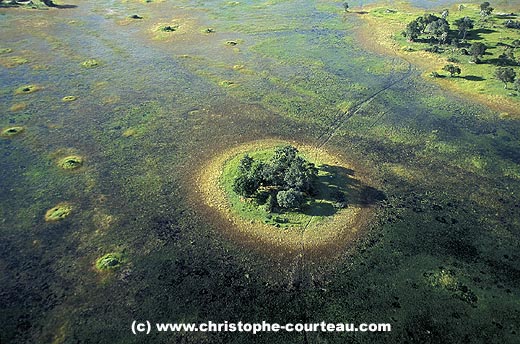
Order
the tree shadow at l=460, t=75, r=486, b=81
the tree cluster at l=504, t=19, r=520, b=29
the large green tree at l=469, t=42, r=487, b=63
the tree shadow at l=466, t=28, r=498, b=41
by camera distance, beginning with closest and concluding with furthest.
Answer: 1. the tree shadow at l=460, t=75, r=486, b=81
2. the large green tree at l=469, t=42, r=487, b=63
3. the tree shadow at l=466, t=28, r=498, b=41
4. the tree cluster at l=504, t=19, r=520, b=29

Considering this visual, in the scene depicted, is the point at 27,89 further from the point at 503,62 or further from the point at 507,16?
the point at 507,16

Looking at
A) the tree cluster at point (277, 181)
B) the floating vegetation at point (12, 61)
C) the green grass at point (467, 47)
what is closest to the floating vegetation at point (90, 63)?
the floating vegetation at point (12, 61)

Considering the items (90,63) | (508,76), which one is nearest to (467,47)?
(508,76)

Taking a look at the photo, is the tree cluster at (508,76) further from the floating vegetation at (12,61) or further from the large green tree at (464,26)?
the floating vegetation at (12,61)

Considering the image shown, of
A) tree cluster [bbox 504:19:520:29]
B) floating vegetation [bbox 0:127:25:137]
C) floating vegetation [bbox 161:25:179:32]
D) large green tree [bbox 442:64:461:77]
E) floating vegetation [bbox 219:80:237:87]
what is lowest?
floating vegetation [bbox 0:127:25:137]

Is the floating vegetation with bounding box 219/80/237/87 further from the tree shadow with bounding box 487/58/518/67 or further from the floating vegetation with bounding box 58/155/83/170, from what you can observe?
the tree shadow with bounding box 487/58/518/67

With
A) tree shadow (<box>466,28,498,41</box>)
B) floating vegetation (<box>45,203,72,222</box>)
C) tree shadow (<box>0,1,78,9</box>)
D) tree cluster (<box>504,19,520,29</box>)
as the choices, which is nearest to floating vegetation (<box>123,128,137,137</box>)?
floating vegetation (<box>45,203,72,222</box>)
